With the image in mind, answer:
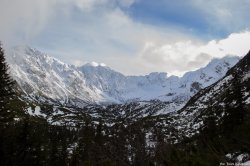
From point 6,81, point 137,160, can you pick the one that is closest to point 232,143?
point 6,81

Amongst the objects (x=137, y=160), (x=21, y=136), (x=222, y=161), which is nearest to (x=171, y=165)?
(x=222, y=161)

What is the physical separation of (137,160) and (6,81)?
42.4 meters

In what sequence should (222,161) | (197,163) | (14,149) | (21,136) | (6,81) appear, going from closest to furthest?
(222,161) → (197,163) → (14,149) → (21,136) → (6,81)

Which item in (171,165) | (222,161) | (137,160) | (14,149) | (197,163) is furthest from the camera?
(137,160)

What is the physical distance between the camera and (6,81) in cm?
3572

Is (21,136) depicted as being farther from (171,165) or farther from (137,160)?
(137,160)

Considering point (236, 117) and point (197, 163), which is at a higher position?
point (236, 117)

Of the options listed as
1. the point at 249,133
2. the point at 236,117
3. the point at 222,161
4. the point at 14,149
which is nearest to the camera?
the point at 222,161

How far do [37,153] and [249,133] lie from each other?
77.6 ft

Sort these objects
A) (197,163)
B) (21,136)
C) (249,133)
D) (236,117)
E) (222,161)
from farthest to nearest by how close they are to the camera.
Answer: (236,117) → (21,136) → (249,133) → (197,163) → (222,161)

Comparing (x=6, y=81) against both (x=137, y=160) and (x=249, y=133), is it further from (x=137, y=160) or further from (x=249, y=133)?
(x=137, y=160)

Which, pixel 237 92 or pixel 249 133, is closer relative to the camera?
pixel 249 133

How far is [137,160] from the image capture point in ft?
241

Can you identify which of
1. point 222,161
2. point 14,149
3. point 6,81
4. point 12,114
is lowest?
point 222,161
